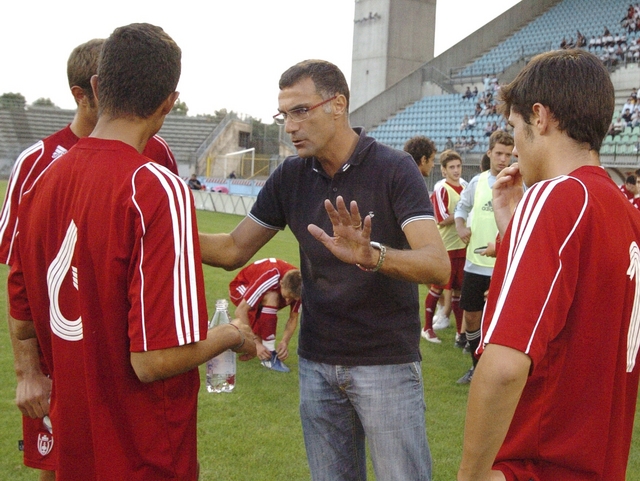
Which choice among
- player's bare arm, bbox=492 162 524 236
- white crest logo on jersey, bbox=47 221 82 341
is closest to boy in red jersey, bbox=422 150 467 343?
player's bare arm, bbox=492 162 524 236

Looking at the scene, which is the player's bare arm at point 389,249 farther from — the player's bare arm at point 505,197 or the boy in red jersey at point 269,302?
the boy in red jersey at point 269,302

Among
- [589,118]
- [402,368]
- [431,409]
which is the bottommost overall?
[431,409]

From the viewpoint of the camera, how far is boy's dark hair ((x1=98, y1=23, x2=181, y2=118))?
2.20m

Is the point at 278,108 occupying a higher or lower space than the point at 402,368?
higher

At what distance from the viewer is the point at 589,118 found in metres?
2.00

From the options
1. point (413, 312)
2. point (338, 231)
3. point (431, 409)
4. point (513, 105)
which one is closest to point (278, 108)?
point (338, 231)

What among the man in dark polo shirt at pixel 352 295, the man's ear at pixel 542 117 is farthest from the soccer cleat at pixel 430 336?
the man's ear at pixel 542 117

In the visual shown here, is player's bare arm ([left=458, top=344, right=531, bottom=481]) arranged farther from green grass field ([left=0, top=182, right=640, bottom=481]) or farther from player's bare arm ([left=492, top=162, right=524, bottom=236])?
green grass field ([left=0, top=182, right=640, bottom=481])

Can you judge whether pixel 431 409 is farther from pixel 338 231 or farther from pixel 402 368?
pixel 338 231

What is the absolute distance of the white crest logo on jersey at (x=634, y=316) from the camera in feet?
6.42

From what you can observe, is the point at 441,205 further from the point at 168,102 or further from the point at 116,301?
the point at 116,301

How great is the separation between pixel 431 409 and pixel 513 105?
450cm

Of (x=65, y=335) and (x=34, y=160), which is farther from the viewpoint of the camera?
(x=34, y=160)

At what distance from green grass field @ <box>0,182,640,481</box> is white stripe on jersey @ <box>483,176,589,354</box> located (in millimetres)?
3224
